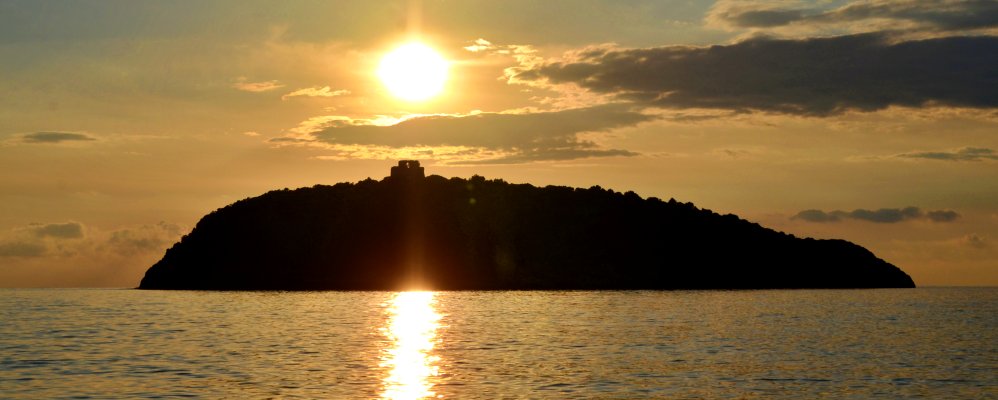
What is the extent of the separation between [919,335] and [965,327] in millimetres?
16949

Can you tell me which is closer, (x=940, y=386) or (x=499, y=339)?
(x=940, y=386)

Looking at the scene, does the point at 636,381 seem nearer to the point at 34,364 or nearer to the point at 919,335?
the point at 34,364

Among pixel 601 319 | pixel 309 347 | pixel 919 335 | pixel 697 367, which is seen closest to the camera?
pixel 697 367

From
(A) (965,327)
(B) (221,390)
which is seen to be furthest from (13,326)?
(A) (965,327)

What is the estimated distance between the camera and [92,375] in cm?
5706

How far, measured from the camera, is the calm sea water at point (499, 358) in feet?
167

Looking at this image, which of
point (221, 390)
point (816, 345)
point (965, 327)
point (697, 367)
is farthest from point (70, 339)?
point (965, 327)

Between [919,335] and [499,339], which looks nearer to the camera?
[499,339]

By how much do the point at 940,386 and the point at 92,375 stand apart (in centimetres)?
4186

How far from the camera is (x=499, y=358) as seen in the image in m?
65.9

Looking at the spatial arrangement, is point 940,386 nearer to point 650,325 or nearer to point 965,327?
point 650,325

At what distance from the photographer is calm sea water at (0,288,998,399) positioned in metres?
50.8

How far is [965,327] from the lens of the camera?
10556 cm

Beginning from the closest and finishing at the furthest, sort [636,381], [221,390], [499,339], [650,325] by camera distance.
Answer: [221,390]
[636,381]
[499,339]
[650,325]
